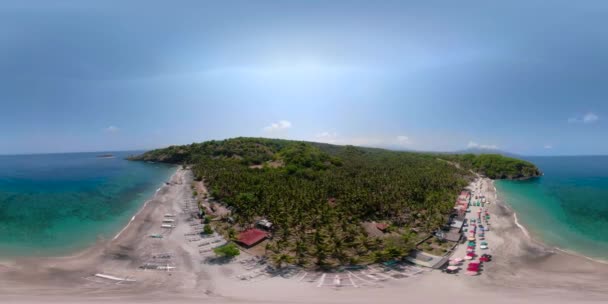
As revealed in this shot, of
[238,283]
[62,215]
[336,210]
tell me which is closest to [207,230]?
[238,283]

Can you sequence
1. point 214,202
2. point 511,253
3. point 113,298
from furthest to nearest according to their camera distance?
point 214,202
point 511,253
point 113,298

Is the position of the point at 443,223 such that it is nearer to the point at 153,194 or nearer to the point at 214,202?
the point at 214,202

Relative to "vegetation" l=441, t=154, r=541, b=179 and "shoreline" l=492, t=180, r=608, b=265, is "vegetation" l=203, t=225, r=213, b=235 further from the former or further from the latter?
"vegetation" l=441, t=154, r=541, b=179

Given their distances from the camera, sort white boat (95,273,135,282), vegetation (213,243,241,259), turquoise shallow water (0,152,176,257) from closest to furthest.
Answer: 1. white boat (95,273,135,282)
2. vegetation (213,243,241,259)
3. turquoise shallow water (0,152,176,257)

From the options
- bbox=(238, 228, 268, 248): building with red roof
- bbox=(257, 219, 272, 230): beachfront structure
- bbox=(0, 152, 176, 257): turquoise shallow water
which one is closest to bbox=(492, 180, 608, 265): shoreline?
bbox=(257, 219, 272, 230): beachfront structure

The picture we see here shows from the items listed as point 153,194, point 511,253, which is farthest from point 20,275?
point 511,253

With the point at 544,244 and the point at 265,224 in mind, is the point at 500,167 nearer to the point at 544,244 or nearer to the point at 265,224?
the point at 544,244

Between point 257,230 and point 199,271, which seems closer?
point 199,271
